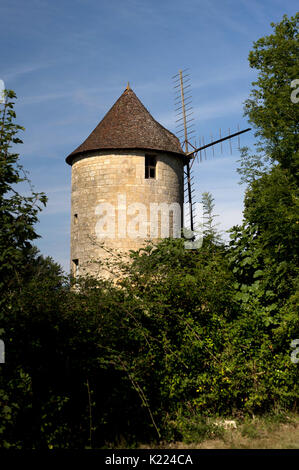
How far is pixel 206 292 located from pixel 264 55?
590 centimetres

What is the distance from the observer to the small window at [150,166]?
19047mm

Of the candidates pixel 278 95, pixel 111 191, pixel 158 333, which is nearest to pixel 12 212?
pixel 158 333

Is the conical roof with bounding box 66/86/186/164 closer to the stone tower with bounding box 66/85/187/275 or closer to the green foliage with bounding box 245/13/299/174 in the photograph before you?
the stone tower with bounding box 66/85/187/275

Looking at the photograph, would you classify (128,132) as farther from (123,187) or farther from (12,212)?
(12,212)

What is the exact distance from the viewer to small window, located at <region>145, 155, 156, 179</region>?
1905cm

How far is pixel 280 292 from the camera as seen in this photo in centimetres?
841

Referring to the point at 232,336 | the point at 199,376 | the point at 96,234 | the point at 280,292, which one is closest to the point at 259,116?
the point at 280,292

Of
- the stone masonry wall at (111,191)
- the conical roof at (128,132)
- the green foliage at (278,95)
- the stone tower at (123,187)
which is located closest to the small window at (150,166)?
the stone tower at (123,187)

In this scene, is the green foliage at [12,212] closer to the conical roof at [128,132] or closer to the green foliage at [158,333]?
the green foliage at [158,333]

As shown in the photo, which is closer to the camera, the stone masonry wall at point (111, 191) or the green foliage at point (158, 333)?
the green foliage at point (158, 333)

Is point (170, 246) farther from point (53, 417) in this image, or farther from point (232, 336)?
point (53, 417)

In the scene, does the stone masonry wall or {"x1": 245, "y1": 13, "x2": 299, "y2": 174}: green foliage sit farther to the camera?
the stone masonry wall

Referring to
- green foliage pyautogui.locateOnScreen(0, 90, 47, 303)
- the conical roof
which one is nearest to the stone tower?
the conical roof

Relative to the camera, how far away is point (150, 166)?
19125mm
